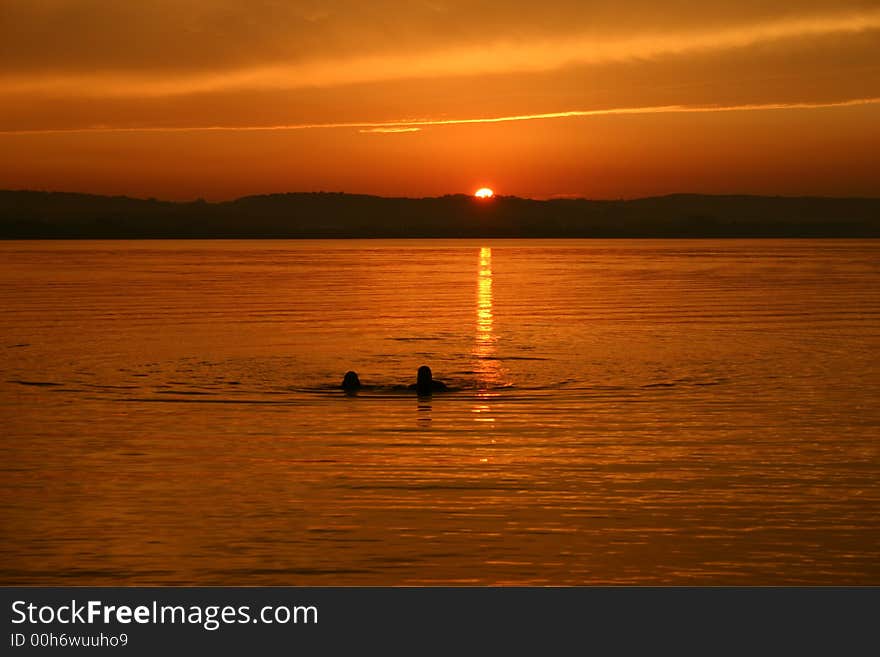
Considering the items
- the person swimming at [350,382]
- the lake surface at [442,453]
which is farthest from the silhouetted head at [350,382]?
the lake surface at [442,453]

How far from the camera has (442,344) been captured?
143 ft

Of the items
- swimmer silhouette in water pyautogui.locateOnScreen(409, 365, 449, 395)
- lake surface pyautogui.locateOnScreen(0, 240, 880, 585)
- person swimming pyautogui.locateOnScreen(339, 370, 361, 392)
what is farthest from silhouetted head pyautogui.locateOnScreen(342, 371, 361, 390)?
swimmer silhouette in water pyautogui.locateOnScreen(409, 365, 449, 395)

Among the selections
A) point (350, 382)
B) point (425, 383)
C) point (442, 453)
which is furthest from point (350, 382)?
point (442, 453)

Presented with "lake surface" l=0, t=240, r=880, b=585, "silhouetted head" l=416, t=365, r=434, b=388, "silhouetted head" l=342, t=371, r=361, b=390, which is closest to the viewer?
"lake surface" l=0, t=240, r=880, b=585

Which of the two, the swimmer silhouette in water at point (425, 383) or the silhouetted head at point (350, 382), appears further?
the silhouetted head at point (350, 382)

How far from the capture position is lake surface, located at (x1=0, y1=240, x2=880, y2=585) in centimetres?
1543

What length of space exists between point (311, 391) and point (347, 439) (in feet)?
24.0

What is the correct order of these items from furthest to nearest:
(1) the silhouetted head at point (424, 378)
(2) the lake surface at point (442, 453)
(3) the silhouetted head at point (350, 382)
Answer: (3) the silhouetted head at point (350, 382) < (1) the silhouetted head at point (424, 378) < (2) the lake surface at point (442, 453)

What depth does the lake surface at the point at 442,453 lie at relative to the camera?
15.4 metres

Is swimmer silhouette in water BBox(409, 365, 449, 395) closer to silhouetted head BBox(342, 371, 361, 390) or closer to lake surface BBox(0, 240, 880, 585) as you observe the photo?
lake surface BBox(0, 240, 880, 585)

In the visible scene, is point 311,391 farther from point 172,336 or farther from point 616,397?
point 172,336

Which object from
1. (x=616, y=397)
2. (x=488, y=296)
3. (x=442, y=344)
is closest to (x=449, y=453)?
(x=616, y=397)

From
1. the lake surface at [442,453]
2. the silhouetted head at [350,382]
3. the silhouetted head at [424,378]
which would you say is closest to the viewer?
the lake surface at [442,453]

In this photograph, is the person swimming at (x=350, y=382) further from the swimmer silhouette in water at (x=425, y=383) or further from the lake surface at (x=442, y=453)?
the swimmer silhouette in water at (x=425, y=383)
